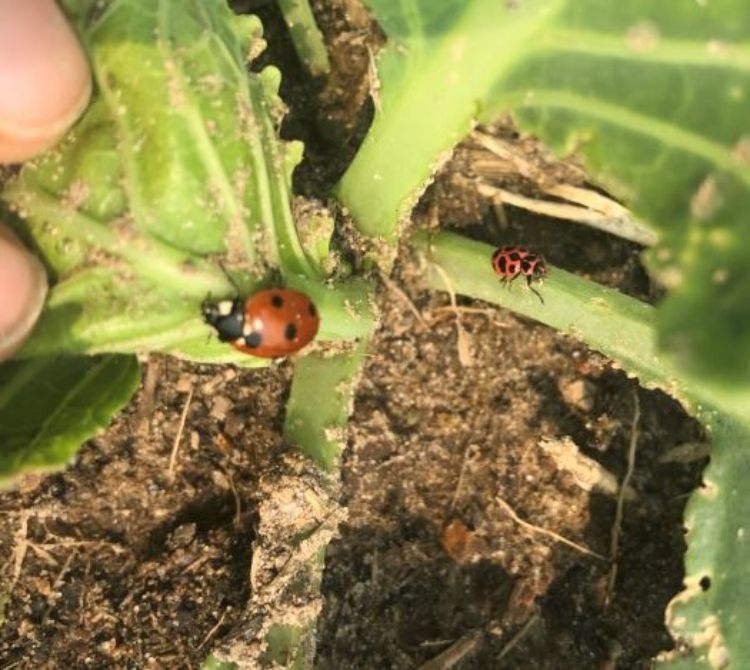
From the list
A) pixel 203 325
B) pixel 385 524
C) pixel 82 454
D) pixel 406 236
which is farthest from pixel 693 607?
pixel 82 454

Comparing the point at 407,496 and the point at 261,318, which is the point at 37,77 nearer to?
the point at 261,318

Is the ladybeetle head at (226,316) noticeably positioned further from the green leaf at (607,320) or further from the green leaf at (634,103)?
the green leaf at (607,320)

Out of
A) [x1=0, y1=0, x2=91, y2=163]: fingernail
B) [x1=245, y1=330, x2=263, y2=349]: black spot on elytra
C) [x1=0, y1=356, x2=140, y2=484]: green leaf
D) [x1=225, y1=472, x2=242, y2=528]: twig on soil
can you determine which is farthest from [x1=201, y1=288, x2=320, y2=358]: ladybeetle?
[x1=225, y1=472, x2=242, y2=528]: twig on soil

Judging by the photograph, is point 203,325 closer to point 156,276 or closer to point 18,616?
point 156,276

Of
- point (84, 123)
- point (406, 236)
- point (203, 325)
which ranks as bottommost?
point (406, 236)

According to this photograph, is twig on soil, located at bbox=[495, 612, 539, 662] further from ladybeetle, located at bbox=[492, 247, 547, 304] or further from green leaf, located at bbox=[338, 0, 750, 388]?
green leaf, located at bbox=[338, 0, 750, 388]

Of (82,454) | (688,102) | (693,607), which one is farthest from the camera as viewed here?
(82,454)
